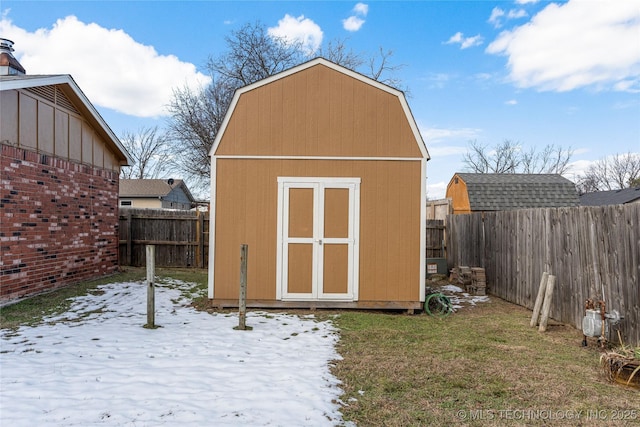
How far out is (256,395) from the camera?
3.26 m

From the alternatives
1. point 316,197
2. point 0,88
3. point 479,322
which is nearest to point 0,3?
point 0,88

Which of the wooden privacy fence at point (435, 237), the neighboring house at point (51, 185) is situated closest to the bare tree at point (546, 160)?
the wooden privacy fence at point (435, 237)

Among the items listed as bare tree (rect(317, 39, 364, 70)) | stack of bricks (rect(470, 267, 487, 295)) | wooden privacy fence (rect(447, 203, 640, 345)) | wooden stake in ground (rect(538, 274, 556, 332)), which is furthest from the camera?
bare tree (rect(317, 39, 364, 70))

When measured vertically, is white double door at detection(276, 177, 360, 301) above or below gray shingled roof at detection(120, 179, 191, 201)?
below

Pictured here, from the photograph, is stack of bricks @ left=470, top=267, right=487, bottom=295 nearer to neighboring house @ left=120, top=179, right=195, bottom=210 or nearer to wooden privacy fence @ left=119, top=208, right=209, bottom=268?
wooden privacy fence @ left=119, top=208, right=209, bottom=268

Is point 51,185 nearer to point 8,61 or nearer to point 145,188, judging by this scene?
point 8,61

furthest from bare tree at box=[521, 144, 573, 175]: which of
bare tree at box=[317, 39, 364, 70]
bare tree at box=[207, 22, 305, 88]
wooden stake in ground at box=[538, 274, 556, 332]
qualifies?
wooden stake in ground at box=[538, 274, 556, 332]

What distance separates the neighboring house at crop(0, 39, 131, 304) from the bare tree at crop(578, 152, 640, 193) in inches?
1597

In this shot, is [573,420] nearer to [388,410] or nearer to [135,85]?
[388,410]

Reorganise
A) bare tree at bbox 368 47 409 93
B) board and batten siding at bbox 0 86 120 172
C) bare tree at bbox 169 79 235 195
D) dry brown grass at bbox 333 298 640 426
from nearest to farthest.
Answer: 1. dry brown grass at bbox 333 298 640 426
2. board and batten siding at bbox 0 86 120 172
3. bare tree at bbox 368 47 409 93
4. bare tree at bbox 169 79 235 195

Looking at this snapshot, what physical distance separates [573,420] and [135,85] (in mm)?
25250

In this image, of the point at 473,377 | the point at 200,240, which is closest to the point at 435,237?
the point at 200,240

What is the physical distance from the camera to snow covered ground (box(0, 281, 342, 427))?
287 centimetres

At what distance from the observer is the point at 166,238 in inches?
472
